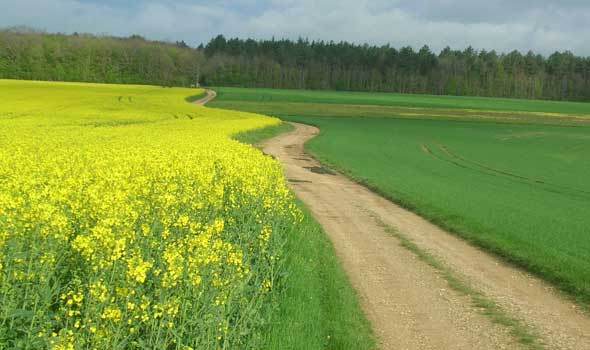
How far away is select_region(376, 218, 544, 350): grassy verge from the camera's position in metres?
9.59

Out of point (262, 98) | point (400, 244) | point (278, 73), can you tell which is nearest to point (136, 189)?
point (400, 244)

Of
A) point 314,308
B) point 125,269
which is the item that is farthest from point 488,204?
point 125,269

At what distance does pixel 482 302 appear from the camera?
11250 mm

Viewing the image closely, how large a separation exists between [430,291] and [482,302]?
0.98 m

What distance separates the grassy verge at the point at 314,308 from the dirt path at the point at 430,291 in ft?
1.07

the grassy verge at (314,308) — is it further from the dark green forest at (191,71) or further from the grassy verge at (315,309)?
the dark green forest at (191,71)

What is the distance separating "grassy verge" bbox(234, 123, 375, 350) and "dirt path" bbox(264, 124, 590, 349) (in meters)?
0.33

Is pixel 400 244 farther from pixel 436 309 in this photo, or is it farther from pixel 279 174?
pixel 436 309

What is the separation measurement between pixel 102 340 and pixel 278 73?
186321mm

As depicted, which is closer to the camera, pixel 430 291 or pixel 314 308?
pixel 314 308

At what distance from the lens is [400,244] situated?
1595 cm

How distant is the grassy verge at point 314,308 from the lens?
28.0 ft

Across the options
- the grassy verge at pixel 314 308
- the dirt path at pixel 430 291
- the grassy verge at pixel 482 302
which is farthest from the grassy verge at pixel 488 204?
the grassy verge at pixel 314 308

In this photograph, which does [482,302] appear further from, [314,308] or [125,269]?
[125,269]
